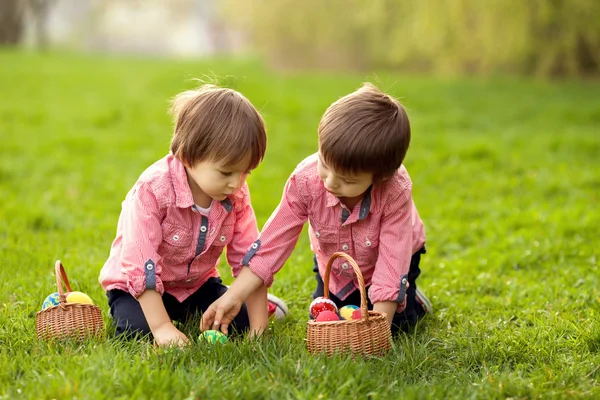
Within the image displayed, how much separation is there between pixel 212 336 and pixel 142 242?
467mm

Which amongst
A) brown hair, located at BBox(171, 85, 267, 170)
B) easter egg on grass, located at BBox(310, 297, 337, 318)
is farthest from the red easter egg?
brown hair, located at BBox(171, 85, 267, 170)

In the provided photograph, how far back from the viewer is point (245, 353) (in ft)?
8.57

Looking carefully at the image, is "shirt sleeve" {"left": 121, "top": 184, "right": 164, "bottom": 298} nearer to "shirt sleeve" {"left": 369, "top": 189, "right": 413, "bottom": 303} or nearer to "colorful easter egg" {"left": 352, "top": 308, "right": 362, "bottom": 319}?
"colorful easter egg" {"left": 352, "top": 308, "right": 362, "bottom": 319}

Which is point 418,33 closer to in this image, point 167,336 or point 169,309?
point 169,309

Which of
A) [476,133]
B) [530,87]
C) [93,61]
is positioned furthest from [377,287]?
[93,61]

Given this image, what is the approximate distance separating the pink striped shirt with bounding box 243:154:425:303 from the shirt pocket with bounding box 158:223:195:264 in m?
0.25

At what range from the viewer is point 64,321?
8.79ft

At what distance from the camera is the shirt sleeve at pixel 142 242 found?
278 cm

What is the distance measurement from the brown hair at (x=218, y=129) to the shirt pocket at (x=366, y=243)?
0.54m

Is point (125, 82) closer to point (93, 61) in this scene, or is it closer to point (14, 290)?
point (93, 61)

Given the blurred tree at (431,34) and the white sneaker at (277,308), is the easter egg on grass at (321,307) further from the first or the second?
the blurred tree at (431,34)

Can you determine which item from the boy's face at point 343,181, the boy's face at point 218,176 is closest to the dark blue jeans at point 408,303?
the boy's face at point 343,181

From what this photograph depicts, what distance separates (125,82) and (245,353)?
9.40 metres

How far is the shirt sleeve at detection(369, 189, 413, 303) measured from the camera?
289cm
